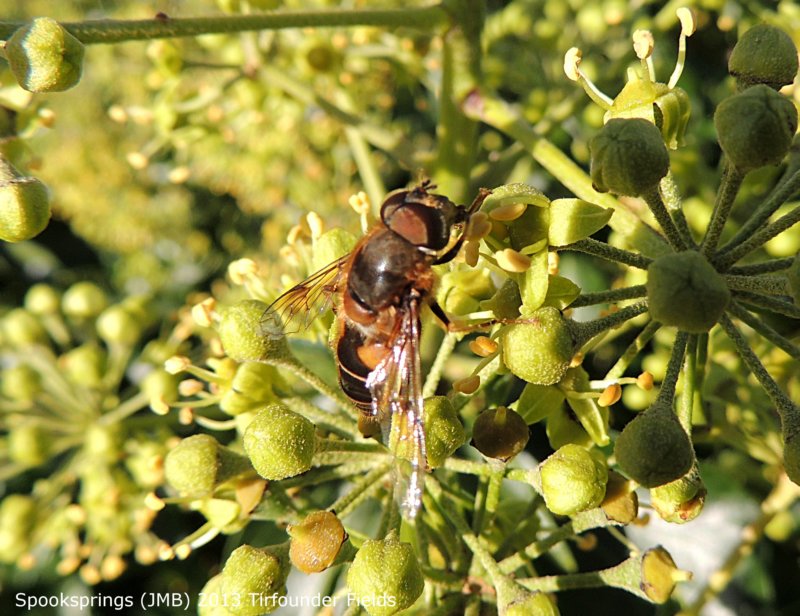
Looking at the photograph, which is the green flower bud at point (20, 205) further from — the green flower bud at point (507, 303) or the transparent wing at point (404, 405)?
the green flower bud at point (507, 303)

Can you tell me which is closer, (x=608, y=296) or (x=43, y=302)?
(x=608, y=296)

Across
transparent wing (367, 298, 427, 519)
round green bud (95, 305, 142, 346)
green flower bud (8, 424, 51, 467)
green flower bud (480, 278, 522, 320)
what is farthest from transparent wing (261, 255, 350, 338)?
green flower bud (8, 424, 51, 467)

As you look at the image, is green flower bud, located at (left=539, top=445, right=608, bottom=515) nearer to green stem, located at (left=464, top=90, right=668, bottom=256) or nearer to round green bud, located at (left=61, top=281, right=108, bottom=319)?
green stem, located at (left=464, top=90, right=668, bottom=256)

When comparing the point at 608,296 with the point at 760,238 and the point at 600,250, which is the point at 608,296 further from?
the point at 760,238

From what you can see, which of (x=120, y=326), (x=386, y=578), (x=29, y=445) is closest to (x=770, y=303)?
(x=386, y=578)

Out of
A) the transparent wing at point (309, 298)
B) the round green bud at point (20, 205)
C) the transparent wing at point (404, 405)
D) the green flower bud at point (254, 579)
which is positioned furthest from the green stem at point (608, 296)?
the round green bud at point (20, 205)

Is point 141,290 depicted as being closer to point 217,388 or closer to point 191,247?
point 191,247

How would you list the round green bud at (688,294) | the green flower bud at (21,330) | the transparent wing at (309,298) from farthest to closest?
the green flower bud at (21,330), the transparent wing at (309,298), the round green bud at (688,294)
